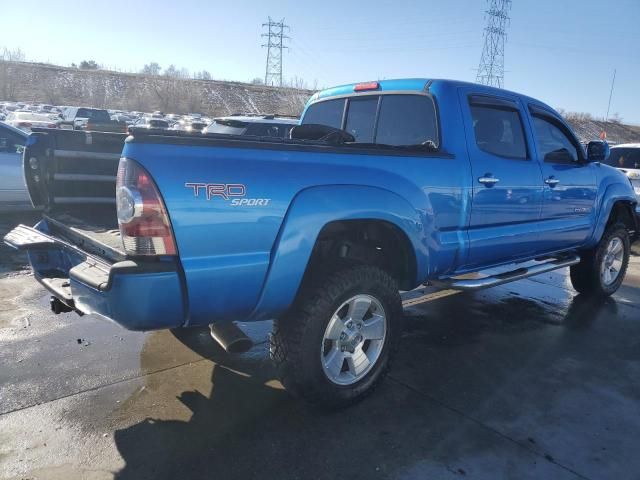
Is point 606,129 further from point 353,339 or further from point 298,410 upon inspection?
point 298,410

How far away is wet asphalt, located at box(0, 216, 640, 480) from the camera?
283 cm

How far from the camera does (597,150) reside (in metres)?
5.30

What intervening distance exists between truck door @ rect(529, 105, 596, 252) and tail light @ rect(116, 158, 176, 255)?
3548 millimetres

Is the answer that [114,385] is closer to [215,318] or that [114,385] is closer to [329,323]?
[215,318]

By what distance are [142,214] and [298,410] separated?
1641mm

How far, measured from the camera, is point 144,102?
210 ft

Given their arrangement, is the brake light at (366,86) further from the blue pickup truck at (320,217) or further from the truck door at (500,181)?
the truck door at (500,181)

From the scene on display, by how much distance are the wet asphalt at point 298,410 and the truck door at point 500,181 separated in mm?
915

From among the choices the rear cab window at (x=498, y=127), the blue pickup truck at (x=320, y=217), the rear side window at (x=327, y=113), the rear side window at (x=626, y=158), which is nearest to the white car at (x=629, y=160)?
the rear side window at (x=626, y=158)

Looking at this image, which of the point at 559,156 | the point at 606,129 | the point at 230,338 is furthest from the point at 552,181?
the point at 606,129

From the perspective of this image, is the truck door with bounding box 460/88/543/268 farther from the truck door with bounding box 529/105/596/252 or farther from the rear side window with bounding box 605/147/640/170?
the rear side window with bounding box 605/147/640/170

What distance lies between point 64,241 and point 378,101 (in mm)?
2657

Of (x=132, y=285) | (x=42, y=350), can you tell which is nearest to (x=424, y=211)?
(x=132, y=285)

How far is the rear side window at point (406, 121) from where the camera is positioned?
4043 millimetres
